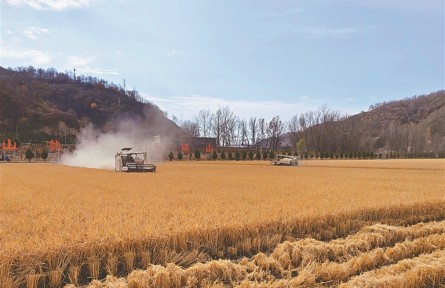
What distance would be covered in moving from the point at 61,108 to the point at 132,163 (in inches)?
6032

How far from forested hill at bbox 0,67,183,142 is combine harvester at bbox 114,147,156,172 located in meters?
61.1

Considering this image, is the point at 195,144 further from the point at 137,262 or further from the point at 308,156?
the point at 137,262

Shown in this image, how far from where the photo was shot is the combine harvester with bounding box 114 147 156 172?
32250 millimetres

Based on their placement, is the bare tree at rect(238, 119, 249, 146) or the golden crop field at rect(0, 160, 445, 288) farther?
the bare tree at rect(238, 119, 249, 146)

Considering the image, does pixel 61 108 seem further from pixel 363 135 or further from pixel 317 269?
pixel 317 269

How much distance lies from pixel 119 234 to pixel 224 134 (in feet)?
380

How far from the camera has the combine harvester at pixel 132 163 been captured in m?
32.2

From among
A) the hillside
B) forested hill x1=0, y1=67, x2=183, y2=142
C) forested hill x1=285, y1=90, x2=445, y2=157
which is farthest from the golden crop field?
the hillside

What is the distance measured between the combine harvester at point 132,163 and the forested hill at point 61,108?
61.1 metres

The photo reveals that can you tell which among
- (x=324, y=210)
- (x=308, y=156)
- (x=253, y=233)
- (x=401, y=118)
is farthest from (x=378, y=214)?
(x=401, y=118)

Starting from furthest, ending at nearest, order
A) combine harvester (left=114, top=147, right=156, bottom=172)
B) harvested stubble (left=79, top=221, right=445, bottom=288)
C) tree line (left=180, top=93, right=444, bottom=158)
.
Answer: tree line (left=180, top=93, right=444, bottom=158) < combine harvester (left=114, top=147, right=156, bottom=172) < harvested stubble (left=79, top=221, right=445, bottom=288)

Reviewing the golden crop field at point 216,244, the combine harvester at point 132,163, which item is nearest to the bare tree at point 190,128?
the combine harvester at point 132,163

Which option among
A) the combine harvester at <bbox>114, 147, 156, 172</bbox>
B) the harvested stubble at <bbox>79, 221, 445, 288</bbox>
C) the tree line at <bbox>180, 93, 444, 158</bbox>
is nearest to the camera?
the harvested stubble at <bbox>79, 221, 445, 288</bbox>

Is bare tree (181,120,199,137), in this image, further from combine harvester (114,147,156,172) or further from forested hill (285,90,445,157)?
combine harvester (114,147,156,172)
